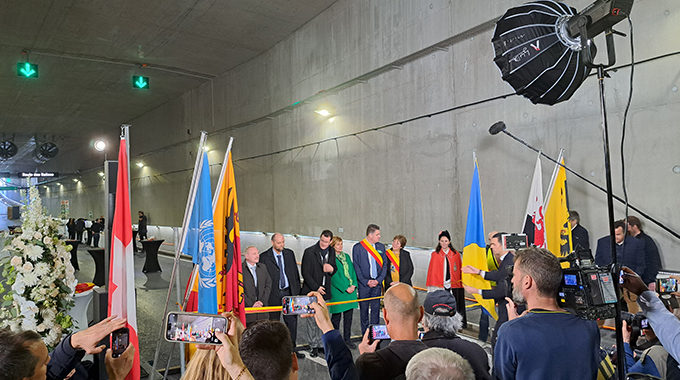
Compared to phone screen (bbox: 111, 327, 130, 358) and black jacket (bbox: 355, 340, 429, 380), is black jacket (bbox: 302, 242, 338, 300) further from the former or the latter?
black jacket (bbox: 355, 340, 429, 380)

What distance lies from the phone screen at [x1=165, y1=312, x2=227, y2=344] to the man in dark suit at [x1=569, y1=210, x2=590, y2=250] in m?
5.54

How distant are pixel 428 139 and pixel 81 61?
481 inches

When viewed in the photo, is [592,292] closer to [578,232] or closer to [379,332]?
[379,332]

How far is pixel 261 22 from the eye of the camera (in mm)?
11977

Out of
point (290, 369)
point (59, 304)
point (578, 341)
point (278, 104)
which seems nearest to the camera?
point (290, 369)

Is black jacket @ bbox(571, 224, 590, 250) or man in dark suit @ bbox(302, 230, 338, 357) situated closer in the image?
black jacket @ bbox(571, 224, 590, 250)

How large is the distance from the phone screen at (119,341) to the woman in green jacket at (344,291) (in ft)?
13.5

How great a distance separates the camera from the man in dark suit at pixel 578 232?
6.02 meters

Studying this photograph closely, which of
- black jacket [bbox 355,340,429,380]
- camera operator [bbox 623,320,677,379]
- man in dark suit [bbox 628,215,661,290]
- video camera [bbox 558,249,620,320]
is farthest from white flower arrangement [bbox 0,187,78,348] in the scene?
man in dark suit [bbox 628,215,661,290]

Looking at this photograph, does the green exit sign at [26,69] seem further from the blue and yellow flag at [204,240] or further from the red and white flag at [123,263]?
the red and white flag at [123,263]

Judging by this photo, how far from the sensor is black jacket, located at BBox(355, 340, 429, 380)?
199 centimetres

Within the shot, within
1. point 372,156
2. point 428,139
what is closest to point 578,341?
point 428,139

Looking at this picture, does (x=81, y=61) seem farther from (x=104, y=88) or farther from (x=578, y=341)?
(x=578, y=341)

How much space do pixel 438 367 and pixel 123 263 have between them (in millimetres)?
2268
